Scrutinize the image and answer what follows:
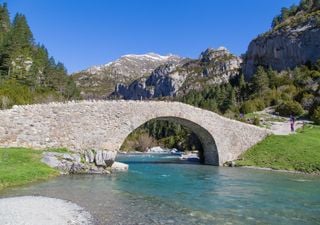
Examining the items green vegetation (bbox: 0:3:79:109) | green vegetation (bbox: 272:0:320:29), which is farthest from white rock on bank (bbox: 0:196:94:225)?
green vegetation (bbox: 272:0:320:29)

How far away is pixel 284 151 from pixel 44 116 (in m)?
20.3

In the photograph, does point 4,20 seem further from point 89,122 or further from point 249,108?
point 89,122

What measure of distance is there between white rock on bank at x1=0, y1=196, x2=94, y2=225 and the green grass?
423 cm

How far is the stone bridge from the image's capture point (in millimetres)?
26641

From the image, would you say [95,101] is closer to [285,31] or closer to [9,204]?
[9,204]

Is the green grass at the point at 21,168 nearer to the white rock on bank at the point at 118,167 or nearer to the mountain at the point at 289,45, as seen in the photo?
the white rock on bank at the point at 118,167

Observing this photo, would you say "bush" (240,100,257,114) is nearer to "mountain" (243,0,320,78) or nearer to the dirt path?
the dirt path

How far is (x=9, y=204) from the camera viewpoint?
42.2ft

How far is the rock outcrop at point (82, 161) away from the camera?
24.3 metres

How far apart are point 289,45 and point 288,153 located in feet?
211

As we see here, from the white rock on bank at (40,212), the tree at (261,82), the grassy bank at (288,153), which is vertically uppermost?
the tree at (261,82)

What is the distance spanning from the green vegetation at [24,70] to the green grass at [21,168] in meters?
35.1

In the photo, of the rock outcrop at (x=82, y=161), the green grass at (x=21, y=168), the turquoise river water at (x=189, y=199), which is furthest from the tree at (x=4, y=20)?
the turquoise river water at (x=189, y=199)

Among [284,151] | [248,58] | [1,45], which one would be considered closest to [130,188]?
[284,151]
